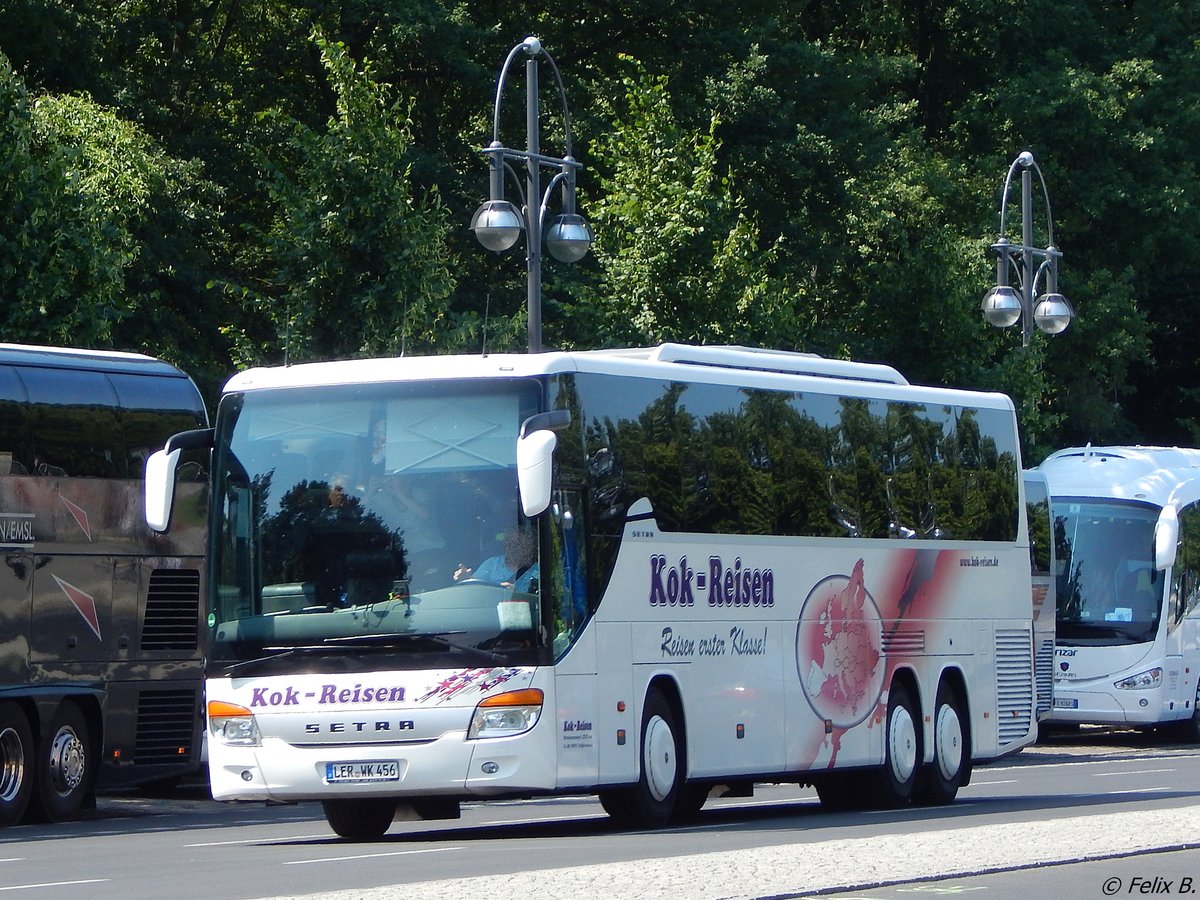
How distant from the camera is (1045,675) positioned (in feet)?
96.7

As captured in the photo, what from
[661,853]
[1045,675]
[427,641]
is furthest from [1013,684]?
[661,853]

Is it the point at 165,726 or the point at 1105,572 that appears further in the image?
the point at 1105,572

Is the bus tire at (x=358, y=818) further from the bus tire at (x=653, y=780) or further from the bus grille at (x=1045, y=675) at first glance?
the bus grille at (x=1045, y=675)

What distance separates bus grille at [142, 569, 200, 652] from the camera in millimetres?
22625

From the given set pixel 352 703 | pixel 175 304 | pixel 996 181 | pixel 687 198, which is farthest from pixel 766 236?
pixel 352 703

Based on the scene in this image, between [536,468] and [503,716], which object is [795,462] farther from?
[536,468]

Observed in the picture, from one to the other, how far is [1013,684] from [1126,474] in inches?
493

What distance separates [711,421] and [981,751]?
5310mm

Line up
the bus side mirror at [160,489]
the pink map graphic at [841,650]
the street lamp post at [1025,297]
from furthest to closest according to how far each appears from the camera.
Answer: the street lamp post at [1025,297], the pink map graphic at [841,650], the bus side mirror at [160,489]

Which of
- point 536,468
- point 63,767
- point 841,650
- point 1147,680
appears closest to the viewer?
point 536,468

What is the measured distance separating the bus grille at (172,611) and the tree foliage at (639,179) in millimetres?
4053

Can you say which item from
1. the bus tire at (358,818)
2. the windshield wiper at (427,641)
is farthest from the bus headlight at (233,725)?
the bus tire at (358,818)

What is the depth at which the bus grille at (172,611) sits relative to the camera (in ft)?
74.2

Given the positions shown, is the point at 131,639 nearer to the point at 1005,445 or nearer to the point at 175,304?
the point at 1005,445
